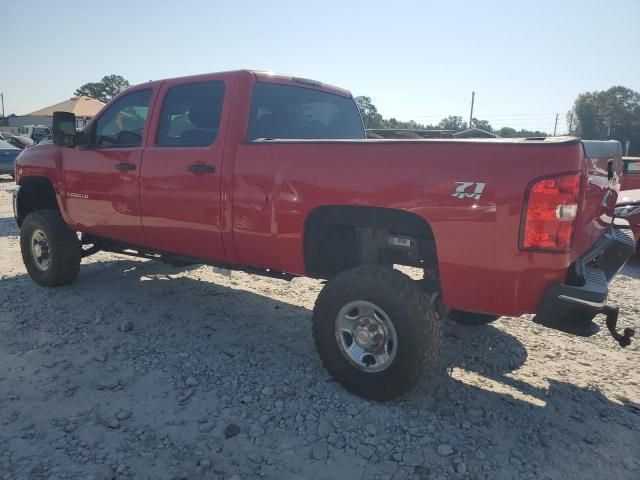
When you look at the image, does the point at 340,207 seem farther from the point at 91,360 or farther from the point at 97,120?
the point at 97,120

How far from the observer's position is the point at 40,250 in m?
5.09

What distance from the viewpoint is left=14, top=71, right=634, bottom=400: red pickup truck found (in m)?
2.38

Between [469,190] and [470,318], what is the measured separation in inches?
80.2

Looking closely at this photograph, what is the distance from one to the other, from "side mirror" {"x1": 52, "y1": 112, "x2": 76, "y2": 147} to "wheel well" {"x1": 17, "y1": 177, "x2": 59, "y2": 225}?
733 mm

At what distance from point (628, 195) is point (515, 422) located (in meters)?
3.33

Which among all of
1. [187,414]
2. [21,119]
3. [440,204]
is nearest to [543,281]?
[440,204]

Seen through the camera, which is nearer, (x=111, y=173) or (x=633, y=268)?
(x=111, y=173)

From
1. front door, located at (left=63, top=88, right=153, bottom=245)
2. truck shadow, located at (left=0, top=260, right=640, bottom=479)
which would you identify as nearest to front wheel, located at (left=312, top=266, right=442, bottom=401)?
truck shadow, located at (left=0, top=260, right=640, bottom=479)

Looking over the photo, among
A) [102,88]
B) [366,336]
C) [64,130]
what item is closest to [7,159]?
[64,130]

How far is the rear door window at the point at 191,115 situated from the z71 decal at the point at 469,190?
187 cm

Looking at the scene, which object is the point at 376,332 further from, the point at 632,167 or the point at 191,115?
the point at 632,167

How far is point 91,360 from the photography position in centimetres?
346

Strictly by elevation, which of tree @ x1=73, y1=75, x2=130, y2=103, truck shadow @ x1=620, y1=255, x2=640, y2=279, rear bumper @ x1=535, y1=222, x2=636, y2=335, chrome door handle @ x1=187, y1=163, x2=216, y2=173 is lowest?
truck shadow @ x1=620, y1=255, x2=640, y2=279

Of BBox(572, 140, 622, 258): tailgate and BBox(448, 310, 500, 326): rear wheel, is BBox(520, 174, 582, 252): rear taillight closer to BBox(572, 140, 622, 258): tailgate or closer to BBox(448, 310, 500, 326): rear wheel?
BBox(572, 140, 622, 258): tailgate
